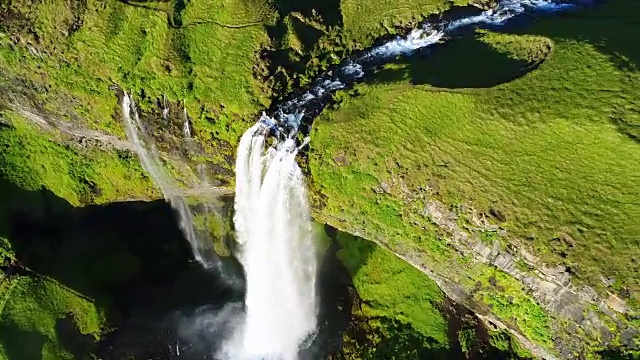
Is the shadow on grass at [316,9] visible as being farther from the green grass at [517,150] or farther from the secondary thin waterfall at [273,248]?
the secondary thin waterfall at [273,248]

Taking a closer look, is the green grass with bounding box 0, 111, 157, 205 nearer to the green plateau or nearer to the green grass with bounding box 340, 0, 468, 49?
the green plateau

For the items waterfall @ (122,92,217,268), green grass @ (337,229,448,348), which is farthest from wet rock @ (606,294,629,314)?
waterfall @ (122,92,217,268)

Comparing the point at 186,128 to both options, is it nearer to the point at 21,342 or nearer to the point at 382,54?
the point at 382,54

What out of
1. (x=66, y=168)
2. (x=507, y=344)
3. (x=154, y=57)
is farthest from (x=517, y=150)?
(x=66, y=168)

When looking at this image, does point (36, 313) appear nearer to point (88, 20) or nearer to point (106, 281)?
point (106, 281)

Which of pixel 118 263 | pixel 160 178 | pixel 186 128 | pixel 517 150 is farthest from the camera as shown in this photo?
pixel 118 263

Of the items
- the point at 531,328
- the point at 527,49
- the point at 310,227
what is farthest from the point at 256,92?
the point at 531,328
